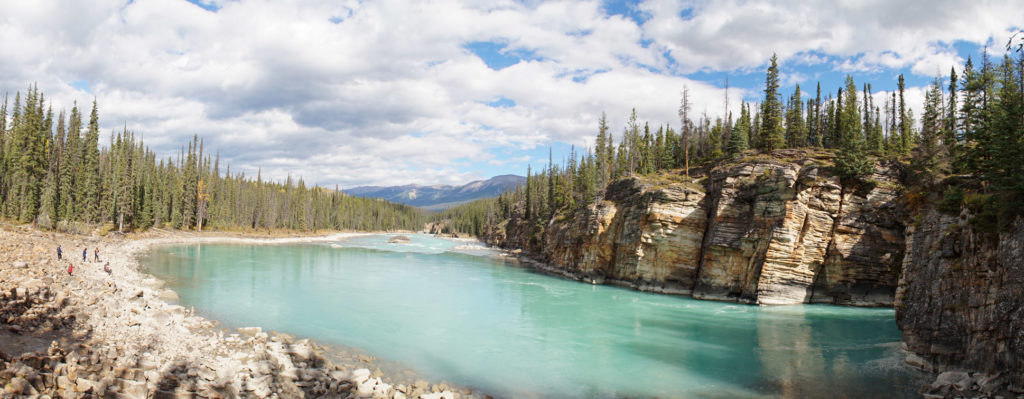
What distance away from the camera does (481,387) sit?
1688cm

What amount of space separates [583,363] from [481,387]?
5510 millimetres

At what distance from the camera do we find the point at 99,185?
225ft

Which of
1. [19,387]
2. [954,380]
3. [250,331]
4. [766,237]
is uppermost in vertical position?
[766,237]

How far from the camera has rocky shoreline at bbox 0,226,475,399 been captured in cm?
1165

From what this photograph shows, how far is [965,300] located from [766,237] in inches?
728

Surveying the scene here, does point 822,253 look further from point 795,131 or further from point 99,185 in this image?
point 99,185

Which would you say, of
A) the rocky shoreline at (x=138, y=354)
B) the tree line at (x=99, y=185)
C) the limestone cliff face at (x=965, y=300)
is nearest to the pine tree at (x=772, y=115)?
the limestone cliff face at (x=965, y=300)

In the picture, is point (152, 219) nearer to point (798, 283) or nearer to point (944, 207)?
point (798, 283)

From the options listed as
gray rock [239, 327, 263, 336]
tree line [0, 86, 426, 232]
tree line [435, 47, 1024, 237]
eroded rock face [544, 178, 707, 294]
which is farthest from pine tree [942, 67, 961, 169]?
tree line [0, 86, 426, 232]

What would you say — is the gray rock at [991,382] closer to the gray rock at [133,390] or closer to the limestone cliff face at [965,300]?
the limestone cliff face at [965,300]

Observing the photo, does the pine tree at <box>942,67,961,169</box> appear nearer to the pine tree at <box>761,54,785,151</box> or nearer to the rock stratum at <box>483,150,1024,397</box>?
the rock stratum at <box>483,150,1024,397</box>

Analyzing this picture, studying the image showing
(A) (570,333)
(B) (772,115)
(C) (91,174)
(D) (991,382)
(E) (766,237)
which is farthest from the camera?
(C) (91,174)

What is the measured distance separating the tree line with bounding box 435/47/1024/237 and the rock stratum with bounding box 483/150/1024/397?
74.9 inches

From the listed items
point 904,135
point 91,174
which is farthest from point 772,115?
point 91,174
